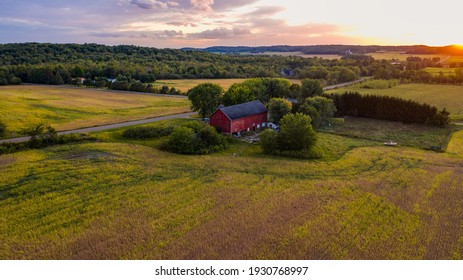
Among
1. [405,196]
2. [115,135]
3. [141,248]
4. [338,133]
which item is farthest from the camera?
[338,133]

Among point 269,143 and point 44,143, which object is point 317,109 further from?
point 44,143

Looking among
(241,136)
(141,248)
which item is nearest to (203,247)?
(141,248)

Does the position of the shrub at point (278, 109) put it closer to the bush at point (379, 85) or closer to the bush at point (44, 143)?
the bush at point (44, 143)

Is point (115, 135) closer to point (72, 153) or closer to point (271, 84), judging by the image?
point (72, 153)

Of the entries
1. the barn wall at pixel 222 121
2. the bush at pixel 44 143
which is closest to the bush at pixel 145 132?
the bush at pixel 44 143

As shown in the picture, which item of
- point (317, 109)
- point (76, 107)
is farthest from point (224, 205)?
point (76, 107)

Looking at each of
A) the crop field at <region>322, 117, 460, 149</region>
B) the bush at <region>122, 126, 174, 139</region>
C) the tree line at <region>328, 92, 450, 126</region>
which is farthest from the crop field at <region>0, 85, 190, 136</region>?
the tree line at <region>328, 92, 450, 126</region>

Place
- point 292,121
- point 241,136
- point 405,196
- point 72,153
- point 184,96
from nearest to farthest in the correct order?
point 405,196 < point 72,153 < point 292,121 < point 241,136 < point 184,96
